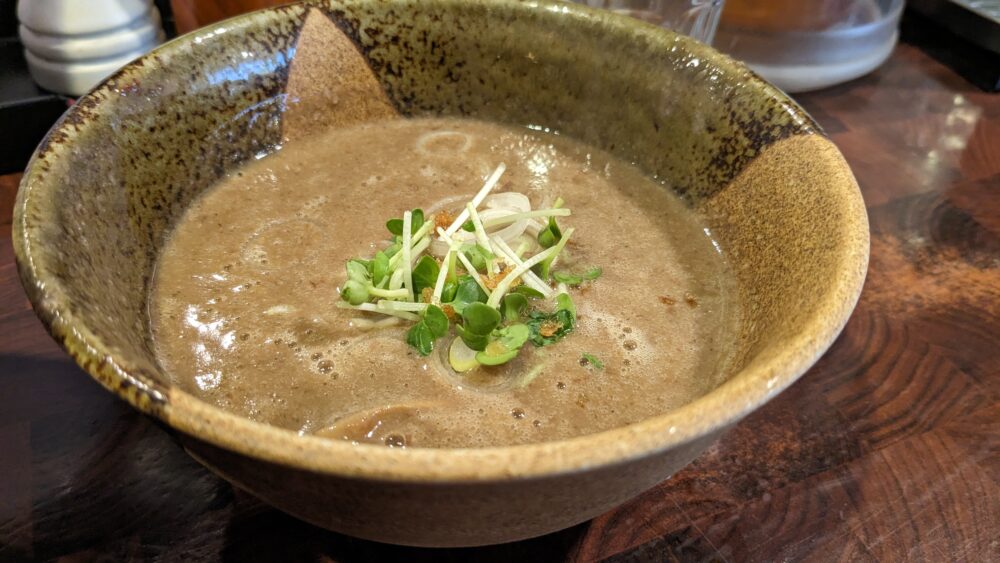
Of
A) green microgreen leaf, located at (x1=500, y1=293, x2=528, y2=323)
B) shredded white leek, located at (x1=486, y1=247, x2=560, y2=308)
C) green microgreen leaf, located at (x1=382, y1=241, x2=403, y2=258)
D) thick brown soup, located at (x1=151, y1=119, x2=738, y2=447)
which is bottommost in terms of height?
thick brown soup, located at (x1=151, y1=119, x2=738, y2=447)

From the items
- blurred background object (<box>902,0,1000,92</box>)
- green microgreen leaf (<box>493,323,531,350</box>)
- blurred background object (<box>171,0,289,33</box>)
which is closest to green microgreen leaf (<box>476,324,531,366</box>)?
green microgreen leaf (<box>493,323,531,350</box>)

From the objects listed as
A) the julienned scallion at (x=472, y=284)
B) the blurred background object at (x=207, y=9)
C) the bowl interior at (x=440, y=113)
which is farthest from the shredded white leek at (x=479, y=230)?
the blurred background object at (x=207, y=9)

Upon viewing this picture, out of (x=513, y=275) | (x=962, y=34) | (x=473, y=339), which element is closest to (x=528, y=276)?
(x=513, y=275)

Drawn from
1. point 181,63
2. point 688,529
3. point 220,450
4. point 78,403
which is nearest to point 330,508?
point 220,450

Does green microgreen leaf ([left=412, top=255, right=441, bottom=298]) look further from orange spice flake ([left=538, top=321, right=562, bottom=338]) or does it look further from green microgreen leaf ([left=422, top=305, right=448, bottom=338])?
orange spice flake ([left=538, top=321, right=562, bottom=338])

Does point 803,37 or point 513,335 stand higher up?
point 803,37

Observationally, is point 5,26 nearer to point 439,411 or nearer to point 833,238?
point 439,411

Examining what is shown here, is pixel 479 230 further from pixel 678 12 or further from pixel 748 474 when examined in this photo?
pixel 678 12
